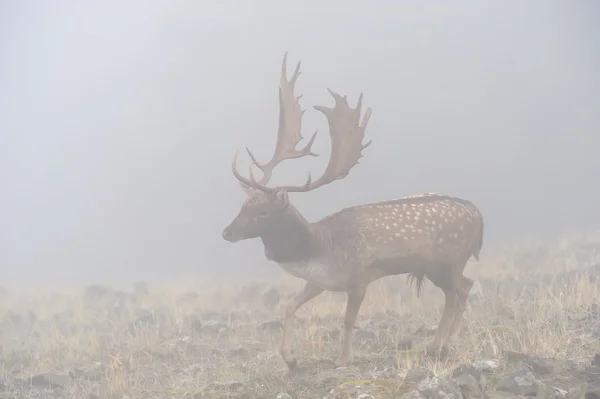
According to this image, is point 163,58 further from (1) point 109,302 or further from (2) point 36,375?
(2) point 36,375

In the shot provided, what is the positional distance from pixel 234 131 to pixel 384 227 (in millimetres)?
4925

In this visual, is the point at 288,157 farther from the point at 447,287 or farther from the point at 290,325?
the point at 447,287

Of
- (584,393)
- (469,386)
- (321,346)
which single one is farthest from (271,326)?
(584,393)

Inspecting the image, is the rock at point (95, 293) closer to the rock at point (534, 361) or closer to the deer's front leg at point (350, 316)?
the deer's front leg at point (350, 316)

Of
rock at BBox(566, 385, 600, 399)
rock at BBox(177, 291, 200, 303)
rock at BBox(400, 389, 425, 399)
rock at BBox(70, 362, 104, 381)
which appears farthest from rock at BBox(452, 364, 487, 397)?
rock at BBox(177, 291, 200, 303)

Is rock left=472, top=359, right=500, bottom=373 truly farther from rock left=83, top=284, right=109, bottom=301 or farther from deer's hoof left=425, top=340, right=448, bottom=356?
rock left=83, top=284, right=109, bottom=301

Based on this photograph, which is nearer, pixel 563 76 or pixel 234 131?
pixel 563 76

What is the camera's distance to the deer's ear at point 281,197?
11.0 feet

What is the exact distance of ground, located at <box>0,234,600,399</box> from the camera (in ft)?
9.43

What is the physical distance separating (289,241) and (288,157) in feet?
1.87

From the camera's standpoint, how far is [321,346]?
383 cm

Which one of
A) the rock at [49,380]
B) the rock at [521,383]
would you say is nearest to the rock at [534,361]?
the rock at [521,383]

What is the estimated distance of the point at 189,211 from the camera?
948 centimetres

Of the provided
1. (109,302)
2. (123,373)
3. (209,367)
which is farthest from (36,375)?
(109,302)
